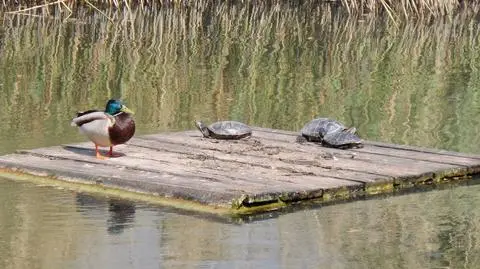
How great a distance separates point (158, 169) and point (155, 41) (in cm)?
866

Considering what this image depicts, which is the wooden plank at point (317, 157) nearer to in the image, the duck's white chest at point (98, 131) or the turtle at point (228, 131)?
the turtle at point (228, 131)

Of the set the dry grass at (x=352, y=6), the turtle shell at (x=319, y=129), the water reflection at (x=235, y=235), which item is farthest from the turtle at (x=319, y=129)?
the dry grass at (x=352, y=6)

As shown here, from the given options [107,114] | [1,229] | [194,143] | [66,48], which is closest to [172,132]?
[194,143]

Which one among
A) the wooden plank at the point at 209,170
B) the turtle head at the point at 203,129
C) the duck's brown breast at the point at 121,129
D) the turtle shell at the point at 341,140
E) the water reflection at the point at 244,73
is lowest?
the water reflection at the point at 244,73

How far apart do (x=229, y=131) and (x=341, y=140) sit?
0.76 m

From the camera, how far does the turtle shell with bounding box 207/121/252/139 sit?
8922 millimetres

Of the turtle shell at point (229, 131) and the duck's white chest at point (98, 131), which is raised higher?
the duck's white chest at point (98, 131)

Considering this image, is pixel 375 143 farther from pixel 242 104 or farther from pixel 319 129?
pixel 242 104

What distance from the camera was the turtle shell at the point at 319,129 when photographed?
876cm

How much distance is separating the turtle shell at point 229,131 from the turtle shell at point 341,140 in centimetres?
57

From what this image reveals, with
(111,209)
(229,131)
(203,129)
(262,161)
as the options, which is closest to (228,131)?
(229,131)

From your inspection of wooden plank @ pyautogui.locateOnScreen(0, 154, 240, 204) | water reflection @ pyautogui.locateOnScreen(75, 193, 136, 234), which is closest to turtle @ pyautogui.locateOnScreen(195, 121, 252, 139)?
wooden plank @ pyautogui.locateOnScreen(0, 154, 240, 204)

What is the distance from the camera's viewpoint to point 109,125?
26.7 feet

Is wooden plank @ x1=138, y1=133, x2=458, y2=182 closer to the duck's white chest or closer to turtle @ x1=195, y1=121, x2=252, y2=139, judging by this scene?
turtle @ x1=195, y1=121, x2=252, y2=139
